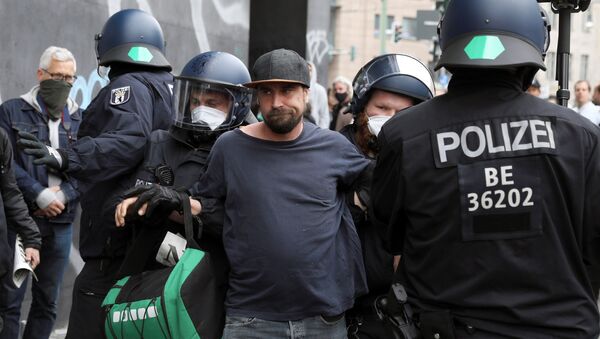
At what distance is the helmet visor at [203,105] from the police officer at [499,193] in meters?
1.34

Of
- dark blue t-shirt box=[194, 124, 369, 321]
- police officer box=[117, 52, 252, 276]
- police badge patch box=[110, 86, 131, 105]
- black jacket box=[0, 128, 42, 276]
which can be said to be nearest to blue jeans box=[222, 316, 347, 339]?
dark blue t-shirt box=[194, 124, 369, 321]

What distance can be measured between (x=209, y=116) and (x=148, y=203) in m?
0.79

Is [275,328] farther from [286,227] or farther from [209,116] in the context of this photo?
[209,116]

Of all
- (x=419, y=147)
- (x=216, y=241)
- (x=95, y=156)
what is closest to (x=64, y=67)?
(x=95, y=156)

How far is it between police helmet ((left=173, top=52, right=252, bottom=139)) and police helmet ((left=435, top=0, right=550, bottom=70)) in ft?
4.66

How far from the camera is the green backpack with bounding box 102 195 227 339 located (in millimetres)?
3621

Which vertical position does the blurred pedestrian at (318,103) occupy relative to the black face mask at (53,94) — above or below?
above

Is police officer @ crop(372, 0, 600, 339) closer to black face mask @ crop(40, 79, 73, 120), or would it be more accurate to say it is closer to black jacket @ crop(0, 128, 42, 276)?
black jacket @ crop(0, 128, 42, 276)

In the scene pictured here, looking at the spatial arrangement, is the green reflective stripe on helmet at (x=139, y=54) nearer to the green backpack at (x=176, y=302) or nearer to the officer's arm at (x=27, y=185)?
the green backpack at (x=176, y=302)

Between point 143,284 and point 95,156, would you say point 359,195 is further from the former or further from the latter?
point 95,156

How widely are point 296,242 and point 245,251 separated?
191mm

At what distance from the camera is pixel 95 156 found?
14.7 ft

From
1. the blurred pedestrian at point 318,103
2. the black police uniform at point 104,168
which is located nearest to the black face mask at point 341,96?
the blurred pedestrian at point 318,103

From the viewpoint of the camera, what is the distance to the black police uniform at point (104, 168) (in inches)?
178
